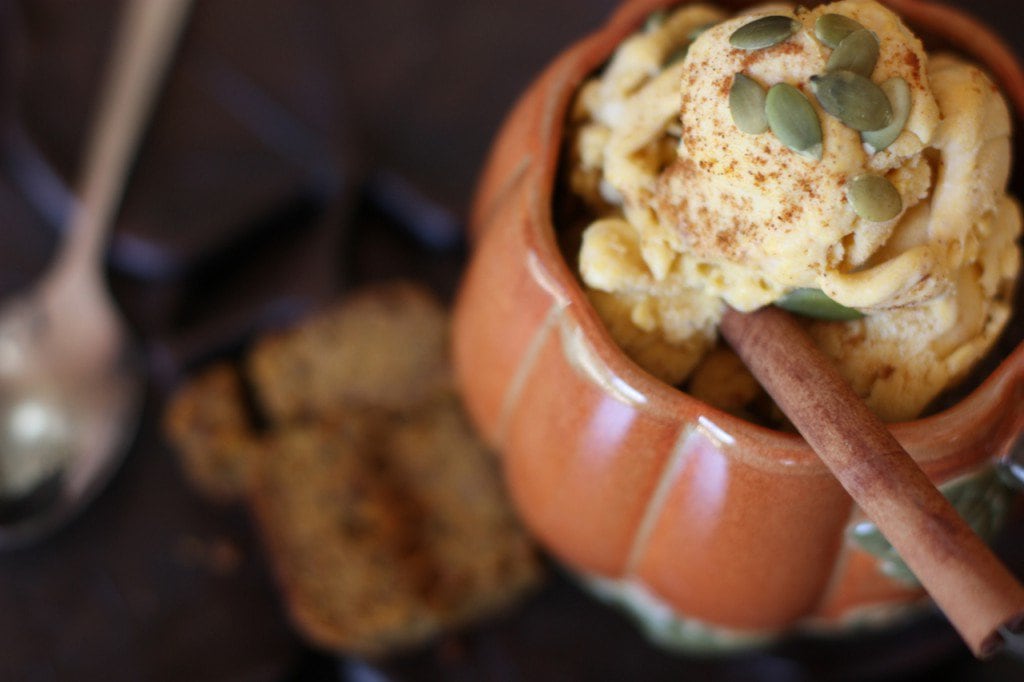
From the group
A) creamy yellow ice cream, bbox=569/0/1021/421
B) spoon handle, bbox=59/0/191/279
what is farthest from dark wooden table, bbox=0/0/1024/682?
creamy yellow ice cream, bbox=569/0/1021/421

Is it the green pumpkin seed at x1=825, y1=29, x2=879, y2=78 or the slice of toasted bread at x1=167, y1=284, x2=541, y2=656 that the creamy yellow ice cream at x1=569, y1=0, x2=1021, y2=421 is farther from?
the slice of toasted bread at x1=167, y1=284, x2=541, y2=656

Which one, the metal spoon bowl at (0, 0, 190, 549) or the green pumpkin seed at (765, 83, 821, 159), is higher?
the green pumpkin seed at (765, 83, 821, 159)

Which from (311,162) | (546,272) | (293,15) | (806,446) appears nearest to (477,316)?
(546,272)

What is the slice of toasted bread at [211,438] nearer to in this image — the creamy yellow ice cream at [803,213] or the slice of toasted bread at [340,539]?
the slice of toasted bread at [340,539]

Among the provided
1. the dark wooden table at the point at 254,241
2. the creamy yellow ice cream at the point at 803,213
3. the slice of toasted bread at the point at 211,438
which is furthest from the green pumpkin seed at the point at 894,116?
the slice of toasted bread at the point at 211,438

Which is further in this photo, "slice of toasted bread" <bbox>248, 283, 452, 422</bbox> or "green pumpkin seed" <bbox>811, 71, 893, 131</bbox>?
"slice of toasted bread" <bbox>248, 283, 452, 422</bbox>

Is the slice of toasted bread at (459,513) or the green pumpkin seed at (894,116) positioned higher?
the green pumpkin seed at (894,116)
